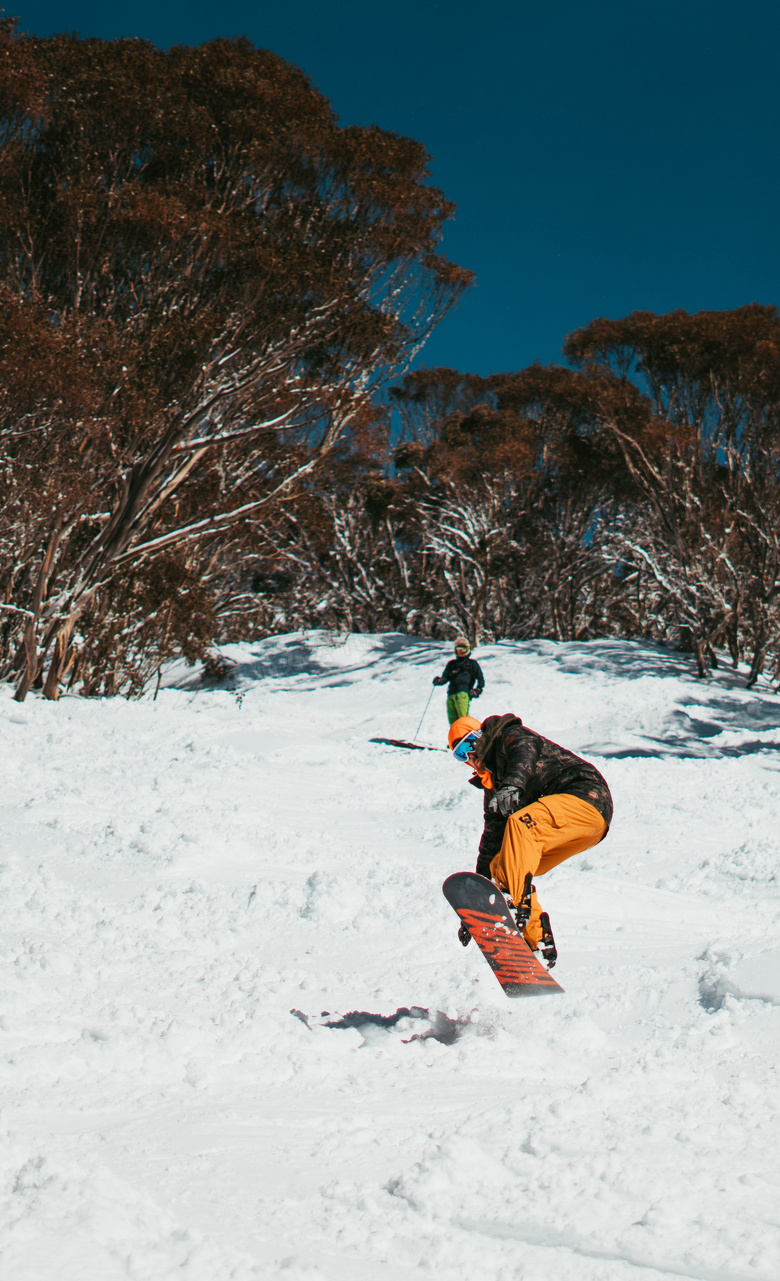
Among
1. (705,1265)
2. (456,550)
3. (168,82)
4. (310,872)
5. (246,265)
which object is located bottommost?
(310,872)

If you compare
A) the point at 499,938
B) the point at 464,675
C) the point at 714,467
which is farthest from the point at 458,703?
the point at 714,467

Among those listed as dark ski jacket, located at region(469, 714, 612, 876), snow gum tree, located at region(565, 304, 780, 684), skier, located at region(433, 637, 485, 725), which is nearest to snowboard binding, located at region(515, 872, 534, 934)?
dark ski jacket, located at region(469, 714, 612, 876)

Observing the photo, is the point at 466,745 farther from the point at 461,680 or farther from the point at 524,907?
the point at 461,680

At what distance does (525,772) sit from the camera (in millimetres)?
3600

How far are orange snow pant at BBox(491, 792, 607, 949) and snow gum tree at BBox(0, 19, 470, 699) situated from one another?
10.5 meters

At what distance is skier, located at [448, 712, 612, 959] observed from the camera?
3461 mm

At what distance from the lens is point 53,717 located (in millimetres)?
10648

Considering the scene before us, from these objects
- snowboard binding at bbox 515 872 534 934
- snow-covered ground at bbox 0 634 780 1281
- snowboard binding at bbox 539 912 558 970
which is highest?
snowboard binding at bbox 515 872 534 934

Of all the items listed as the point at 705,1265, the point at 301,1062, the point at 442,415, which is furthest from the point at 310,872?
the point at 442,415

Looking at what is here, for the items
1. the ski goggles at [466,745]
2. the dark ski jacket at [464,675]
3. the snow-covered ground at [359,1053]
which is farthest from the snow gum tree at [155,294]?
the ski goggles at [466,745]

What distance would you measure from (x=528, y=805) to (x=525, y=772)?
0.49 ft

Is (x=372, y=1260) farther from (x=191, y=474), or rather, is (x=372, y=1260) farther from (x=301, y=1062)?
(x=191, y=474)

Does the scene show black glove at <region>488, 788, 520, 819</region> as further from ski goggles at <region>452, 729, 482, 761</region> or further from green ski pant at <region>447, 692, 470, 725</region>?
green ski pant at <region>447, 692, 470, 725</region>

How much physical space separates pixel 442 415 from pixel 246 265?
14.3 m
